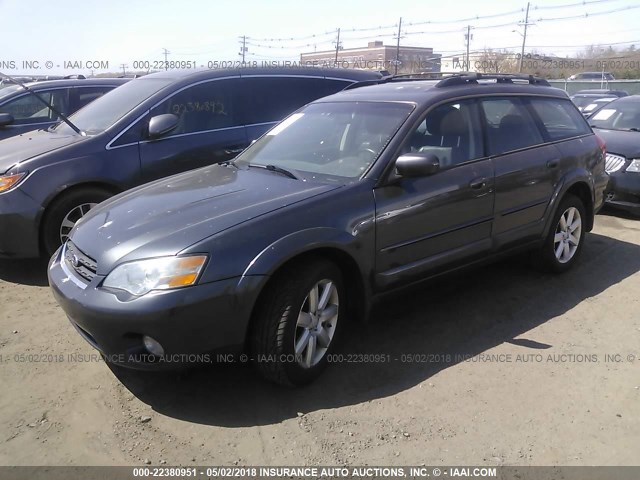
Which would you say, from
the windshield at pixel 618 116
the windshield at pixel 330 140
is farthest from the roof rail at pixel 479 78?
the windshield at pixel 618 116

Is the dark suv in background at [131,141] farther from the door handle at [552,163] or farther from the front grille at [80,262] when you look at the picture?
the door handle at [552,163]

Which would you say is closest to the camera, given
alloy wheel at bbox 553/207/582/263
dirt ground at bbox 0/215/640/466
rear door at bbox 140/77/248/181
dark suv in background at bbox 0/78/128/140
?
dirt ground at bbox 0/215/640/466

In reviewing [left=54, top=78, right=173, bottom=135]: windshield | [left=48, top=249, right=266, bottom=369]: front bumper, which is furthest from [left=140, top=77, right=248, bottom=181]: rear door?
[left=48, top=249, right=266, bottom=369]: front bumper

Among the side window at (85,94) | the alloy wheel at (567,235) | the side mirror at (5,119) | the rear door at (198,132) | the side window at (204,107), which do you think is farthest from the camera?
the side window at (85,94)

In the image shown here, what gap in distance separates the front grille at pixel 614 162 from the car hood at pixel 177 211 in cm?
528

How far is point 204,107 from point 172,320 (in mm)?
3530

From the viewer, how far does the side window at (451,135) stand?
3949 mm

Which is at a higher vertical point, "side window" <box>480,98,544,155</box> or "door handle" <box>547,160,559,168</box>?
"side window" <box>480,98,544,155</box>

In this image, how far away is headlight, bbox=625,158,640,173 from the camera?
713 cm

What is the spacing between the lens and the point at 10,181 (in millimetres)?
4812

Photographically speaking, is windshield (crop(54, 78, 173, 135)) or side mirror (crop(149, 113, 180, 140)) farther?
windshield (crop(54, 78, 173, 135))

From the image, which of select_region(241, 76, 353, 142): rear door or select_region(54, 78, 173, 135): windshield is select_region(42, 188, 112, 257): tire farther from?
select_region(241, 76, 353, 142): rear door

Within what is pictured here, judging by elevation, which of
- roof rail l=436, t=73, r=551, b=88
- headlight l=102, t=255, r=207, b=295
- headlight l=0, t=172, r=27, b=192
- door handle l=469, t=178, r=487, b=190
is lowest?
headlight l=102, t=255, r=207, b=295

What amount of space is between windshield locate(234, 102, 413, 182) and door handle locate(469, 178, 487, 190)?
2.30 ft
